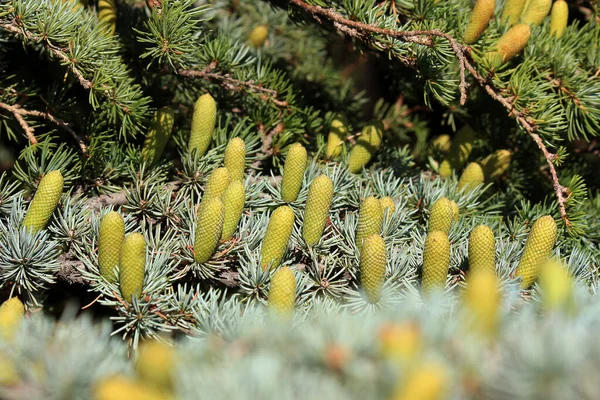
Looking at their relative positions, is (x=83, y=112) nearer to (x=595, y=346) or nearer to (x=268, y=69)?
(x=268, y=69)

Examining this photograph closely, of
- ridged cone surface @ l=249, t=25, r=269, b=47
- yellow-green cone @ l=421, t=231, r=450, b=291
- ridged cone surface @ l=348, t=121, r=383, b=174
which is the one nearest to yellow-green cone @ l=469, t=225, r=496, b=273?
yellow-green cone @ l=421, t=231, r=450, b=291

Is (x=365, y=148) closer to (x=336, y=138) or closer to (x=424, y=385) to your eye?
(x=336, y=138)

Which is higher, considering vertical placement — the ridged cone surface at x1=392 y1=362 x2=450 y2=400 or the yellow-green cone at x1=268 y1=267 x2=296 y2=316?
the yellow-green cone at x1=268 y1=267 x2=296 y2=316

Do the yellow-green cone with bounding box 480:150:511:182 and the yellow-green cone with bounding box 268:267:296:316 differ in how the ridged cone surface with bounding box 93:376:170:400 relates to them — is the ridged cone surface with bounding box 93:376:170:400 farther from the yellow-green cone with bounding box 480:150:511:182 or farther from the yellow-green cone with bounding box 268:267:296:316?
the yellow-green cone with bounding box 480:150:511:182

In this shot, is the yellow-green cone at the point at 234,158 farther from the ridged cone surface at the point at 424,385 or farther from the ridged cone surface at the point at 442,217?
the ridged cone surface at the point at 424,385

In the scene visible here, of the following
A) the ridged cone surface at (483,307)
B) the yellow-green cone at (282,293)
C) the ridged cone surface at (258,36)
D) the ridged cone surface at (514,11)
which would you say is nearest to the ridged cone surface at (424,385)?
the ridged cone surface at (483,307)

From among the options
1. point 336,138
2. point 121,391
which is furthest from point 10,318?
point 336,138
